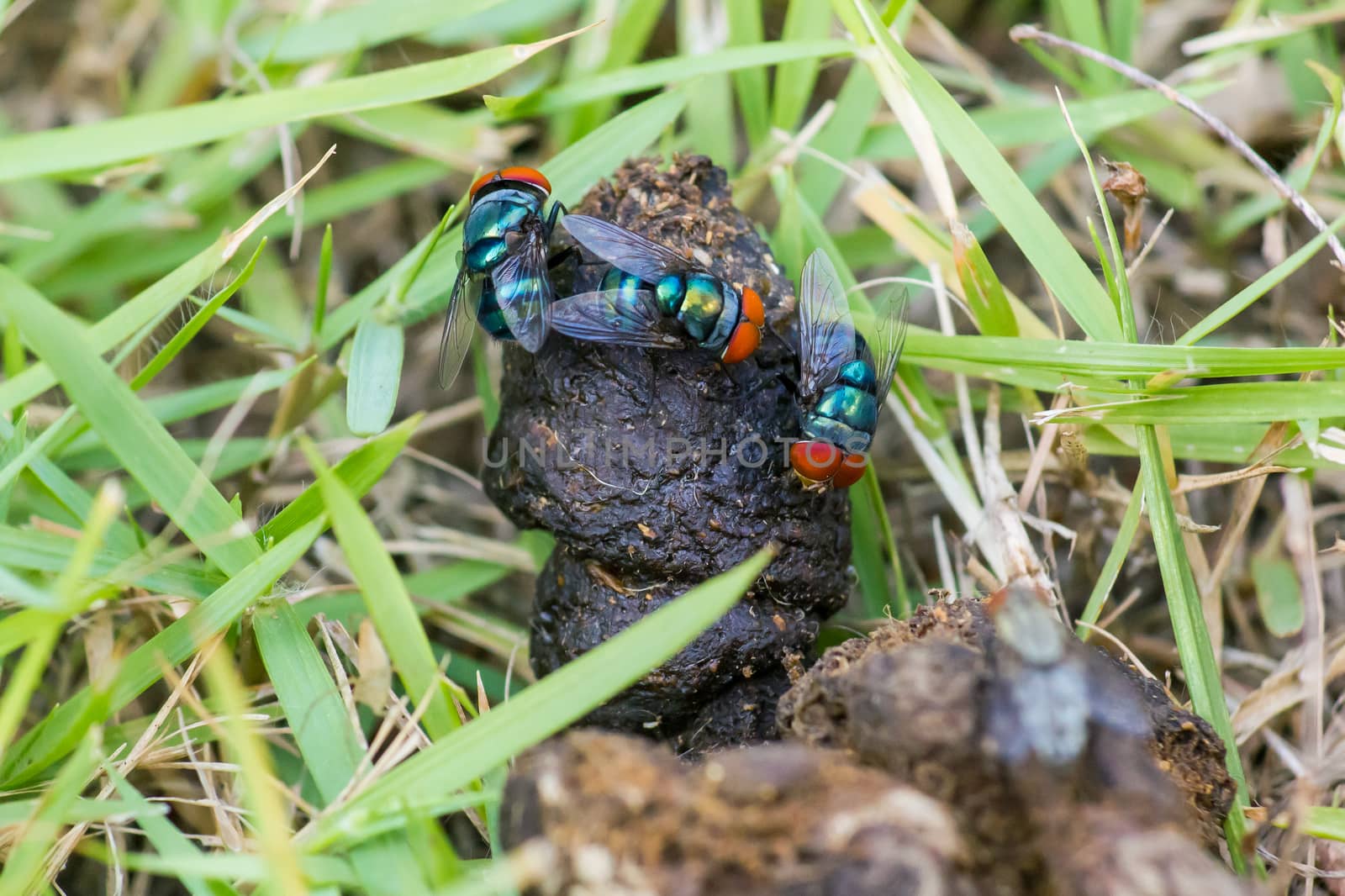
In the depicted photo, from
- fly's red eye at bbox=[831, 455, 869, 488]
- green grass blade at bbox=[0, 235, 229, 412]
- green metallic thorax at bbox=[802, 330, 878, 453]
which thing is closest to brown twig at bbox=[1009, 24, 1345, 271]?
green metallic thorax at bbox=[802, 330, 878, 453]

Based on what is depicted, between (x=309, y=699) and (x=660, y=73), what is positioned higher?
(x=660, y=73)

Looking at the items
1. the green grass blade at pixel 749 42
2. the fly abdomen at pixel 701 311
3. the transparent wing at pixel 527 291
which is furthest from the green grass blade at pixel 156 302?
the green grass blade at pixel 749 42

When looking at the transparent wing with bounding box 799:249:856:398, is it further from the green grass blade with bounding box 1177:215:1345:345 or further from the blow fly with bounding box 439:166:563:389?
the green grass blade with bounding box 1177:215:1345:345

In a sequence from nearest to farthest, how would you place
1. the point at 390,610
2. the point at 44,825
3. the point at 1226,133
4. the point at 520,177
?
the point at 44,825, the point at 390,610, the point at 520,177, the point at 1226,133

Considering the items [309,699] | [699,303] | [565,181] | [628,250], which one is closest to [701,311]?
[699,303]

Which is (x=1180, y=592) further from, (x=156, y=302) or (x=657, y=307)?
(x=156, y=302)

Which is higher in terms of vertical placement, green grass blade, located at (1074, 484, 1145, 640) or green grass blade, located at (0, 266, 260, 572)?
green grass blade, located at (0, 266, 260, 572)
